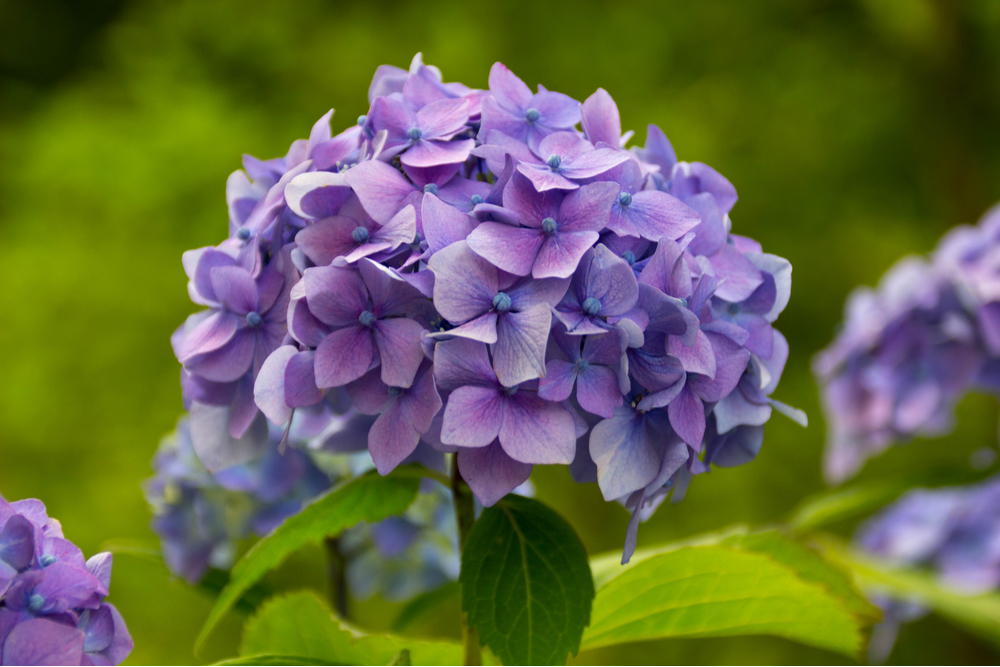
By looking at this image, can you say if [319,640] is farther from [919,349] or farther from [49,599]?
Result: [919,349]

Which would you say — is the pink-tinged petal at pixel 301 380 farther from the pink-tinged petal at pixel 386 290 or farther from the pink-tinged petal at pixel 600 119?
the pink-tinged petal at pixel 600 119

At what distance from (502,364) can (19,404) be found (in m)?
1.62

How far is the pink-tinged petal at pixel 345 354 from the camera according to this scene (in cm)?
28

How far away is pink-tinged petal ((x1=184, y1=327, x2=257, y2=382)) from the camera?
321 mm

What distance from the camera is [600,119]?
32 cm

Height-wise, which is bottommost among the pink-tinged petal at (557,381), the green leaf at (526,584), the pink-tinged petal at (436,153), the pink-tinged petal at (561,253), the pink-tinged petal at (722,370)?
the green leaf at (526,584)

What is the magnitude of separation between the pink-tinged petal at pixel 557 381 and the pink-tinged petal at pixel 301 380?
0.26ft

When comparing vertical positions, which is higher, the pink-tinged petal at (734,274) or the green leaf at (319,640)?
the pink-tinged petal at (734,274)

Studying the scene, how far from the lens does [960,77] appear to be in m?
1.77

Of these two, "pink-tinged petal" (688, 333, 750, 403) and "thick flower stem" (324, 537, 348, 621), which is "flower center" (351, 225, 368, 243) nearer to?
"pink-tinged petal" (688, 333, 750, 403)

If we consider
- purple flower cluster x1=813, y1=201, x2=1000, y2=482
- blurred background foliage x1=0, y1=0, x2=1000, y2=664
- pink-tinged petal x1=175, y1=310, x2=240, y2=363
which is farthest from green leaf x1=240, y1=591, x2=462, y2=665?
blurred background foliage x1=0, y1=0, x2=1000, y2=664

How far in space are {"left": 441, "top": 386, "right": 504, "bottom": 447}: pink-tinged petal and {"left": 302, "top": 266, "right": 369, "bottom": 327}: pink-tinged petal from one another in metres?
0.05

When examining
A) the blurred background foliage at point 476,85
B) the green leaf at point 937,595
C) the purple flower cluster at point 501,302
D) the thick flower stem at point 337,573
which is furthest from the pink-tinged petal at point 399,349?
the blurred background foliage at point 476,85

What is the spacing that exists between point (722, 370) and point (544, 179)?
0.09m
